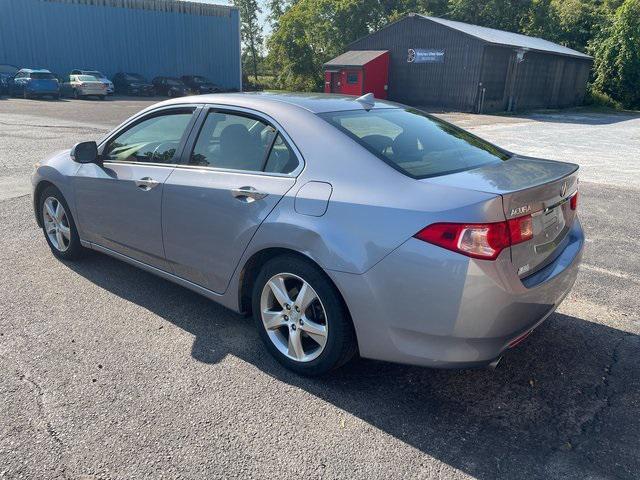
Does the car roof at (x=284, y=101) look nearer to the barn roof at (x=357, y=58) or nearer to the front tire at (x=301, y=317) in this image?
the front tire at (x=301, y=317)

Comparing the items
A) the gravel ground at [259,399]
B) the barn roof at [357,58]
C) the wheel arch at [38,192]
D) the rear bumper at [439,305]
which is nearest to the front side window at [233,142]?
the rear bumper at [439,305]

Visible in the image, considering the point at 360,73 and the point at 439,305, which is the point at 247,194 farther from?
the point at 360,73

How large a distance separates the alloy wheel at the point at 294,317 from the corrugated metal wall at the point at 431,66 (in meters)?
28.7

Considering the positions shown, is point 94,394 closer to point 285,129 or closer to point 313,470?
point 313,470

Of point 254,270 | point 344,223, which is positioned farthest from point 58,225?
point 344,223

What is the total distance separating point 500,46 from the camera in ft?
94.7

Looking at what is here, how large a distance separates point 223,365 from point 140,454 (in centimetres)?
86

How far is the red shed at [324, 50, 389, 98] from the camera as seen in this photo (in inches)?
1235

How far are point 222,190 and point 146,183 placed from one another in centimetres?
81

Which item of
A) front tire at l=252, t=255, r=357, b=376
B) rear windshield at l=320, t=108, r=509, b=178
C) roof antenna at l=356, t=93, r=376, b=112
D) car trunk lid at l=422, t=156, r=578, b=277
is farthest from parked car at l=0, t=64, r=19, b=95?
car trunk lid at l=422, t=156, r=578, b=277

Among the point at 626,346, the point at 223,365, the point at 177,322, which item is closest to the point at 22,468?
the point at 223,365

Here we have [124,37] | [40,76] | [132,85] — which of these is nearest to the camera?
A: [40,76]

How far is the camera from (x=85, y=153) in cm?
428

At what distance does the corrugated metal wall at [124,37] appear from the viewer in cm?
3656
